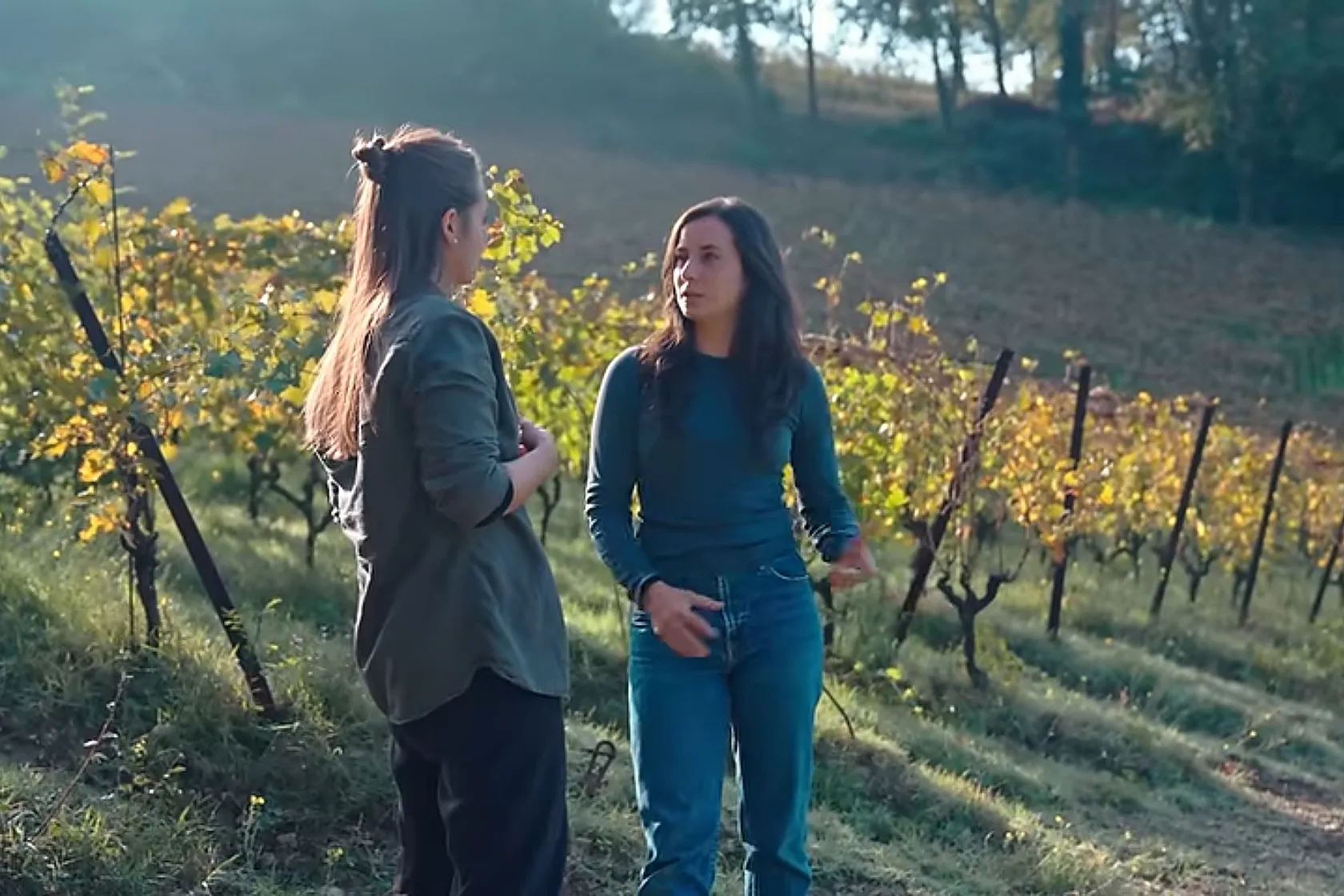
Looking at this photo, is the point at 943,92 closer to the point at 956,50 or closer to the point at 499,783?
the point at 956,50

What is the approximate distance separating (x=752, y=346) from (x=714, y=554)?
1.25 feet

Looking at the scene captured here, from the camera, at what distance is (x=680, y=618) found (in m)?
2.60

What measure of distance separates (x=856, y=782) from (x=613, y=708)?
89 cm

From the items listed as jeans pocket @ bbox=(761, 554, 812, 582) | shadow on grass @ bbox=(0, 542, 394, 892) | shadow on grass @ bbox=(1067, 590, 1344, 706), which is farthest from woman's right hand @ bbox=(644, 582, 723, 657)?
shadow on grass @ bbox=(1067, 590, 1344, 706)

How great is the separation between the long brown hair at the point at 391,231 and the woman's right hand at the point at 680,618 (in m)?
0.58

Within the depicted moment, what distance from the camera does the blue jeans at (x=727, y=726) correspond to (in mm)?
2646

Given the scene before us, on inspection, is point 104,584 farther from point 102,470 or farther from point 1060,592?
point 1060,592

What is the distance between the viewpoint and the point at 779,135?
3638cm

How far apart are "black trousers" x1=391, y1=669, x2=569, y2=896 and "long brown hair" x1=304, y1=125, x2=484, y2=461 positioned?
1.49 feet

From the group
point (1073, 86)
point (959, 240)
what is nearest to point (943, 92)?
point (1073, 86)

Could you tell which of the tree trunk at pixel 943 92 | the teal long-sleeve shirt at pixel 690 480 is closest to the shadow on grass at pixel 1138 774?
the teal long-sleeve shirt at pixel 690 480

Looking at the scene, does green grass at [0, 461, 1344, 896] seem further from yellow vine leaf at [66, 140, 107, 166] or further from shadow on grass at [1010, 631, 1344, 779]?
yellow vine leaf at [66, 140, 107, 166]

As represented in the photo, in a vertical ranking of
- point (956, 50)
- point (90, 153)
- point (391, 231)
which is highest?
point (956, 50)

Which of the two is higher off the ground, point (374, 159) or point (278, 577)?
point (374, 159)
